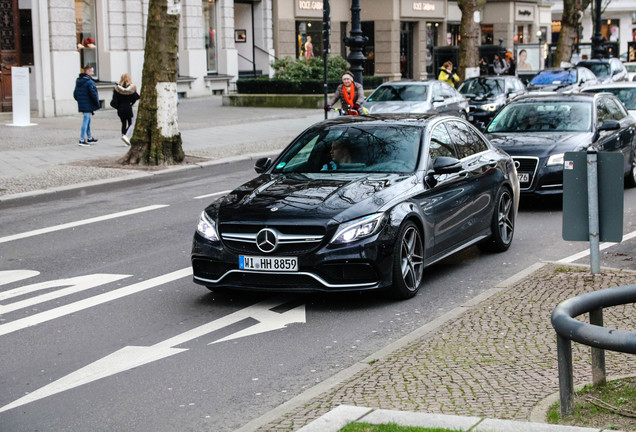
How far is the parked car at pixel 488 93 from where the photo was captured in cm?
2907

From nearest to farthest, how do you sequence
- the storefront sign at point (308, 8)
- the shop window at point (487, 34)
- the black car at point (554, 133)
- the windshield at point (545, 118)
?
the black car at point (554, 133) < the windshield at point (545, 118) < the storefront sign at point (308, 8) < the shop window at point (487, 34)

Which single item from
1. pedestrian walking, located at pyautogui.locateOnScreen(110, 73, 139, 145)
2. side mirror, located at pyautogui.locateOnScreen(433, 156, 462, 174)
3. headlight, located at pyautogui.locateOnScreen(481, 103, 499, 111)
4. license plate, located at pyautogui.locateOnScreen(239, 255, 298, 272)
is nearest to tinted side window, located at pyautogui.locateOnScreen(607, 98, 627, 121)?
side mirror, located at pyautogui.locateOnScreen(433, 156, 462, 174)

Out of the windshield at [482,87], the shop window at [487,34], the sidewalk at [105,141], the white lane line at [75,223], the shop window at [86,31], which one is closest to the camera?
the white lane line at [75,223]

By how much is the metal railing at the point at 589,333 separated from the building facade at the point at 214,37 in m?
15.7

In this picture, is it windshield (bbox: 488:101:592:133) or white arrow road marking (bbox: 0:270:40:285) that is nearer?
white arrow road marking (bbox: 0:270:40:285)

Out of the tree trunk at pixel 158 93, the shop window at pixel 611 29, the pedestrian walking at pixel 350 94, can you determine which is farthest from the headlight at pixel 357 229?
the shop window at pixel 611 29

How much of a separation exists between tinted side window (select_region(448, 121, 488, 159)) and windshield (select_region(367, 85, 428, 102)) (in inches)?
558

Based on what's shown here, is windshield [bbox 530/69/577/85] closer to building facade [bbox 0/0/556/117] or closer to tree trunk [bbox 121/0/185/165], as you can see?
building facade [bbox 0/0/556/117]

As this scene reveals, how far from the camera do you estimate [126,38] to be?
3528 centimetres

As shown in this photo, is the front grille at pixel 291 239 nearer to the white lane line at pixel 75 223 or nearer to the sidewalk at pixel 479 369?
the sidewalk at pixel 479 369

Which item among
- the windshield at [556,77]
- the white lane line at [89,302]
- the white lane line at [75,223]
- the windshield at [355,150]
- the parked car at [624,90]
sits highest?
the windshield at [556,77]

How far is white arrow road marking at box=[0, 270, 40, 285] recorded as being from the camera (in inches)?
394

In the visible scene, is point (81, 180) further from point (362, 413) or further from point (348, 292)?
point (362, 413)

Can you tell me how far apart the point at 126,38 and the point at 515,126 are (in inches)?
885
